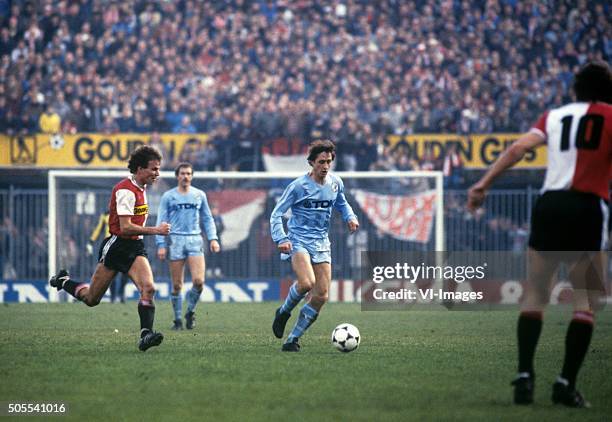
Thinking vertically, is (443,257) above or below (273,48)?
below

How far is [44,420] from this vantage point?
717 centimetres

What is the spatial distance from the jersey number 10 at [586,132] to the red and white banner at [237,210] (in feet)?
58.9

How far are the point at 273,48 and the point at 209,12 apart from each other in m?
2.75

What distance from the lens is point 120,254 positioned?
1171cm

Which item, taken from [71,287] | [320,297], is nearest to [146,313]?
[71,287]

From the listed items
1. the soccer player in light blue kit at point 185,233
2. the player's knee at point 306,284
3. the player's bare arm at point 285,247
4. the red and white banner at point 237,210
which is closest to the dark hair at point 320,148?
the player's bare arm at point 285,247

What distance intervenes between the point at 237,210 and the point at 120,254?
13803 millimetres

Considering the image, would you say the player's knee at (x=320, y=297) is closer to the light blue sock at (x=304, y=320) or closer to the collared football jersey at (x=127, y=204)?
the light blue sock at (x=304, y=320)

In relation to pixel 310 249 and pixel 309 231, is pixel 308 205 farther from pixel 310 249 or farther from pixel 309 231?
pixel 310 249

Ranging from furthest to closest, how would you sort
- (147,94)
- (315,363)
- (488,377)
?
(147,94), (315,363), (488,377)

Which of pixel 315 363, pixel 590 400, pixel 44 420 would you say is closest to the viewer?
pixel 44 420

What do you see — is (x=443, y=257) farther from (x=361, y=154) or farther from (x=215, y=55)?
(x=215, y=55)

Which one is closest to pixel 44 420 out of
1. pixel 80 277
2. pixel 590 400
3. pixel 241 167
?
pixel 590 400

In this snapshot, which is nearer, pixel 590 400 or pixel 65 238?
pixel 590 400
